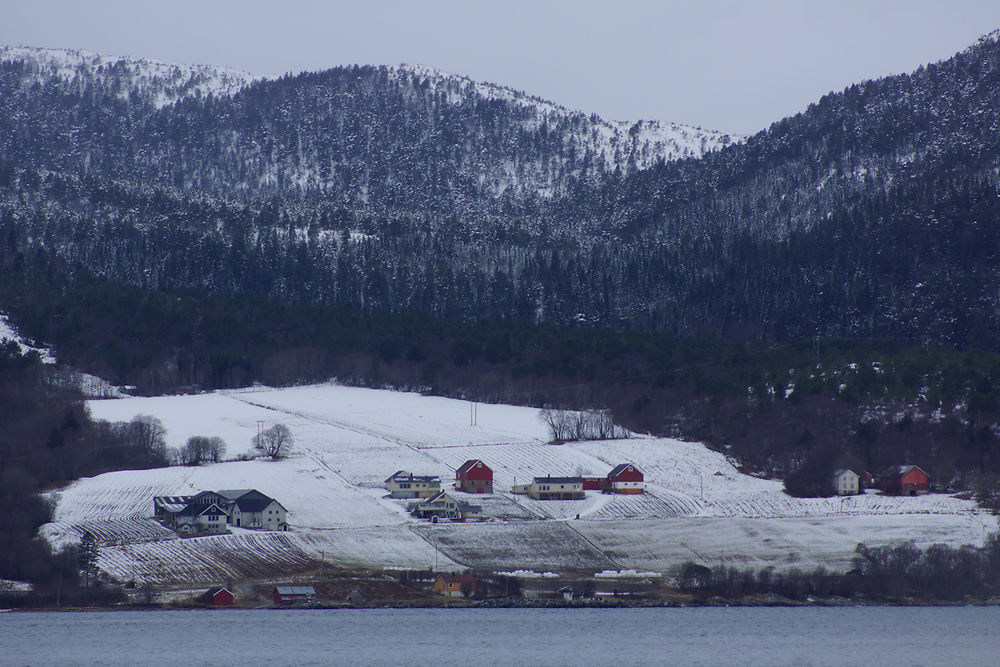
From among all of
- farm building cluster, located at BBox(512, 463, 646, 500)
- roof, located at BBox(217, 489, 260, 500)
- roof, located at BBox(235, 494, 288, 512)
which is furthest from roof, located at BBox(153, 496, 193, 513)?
farm building cluster, located at BBox(512, 463, 646, 500)

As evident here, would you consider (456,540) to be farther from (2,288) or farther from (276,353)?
(2,288)

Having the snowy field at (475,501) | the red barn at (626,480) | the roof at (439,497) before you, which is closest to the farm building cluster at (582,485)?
the red barn at (626,480)

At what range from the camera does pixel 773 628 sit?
6116 centimetres

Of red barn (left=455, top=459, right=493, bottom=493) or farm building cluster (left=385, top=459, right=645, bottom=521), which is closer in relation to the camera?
farm building cluster (left=385, top=459, right=645, bottom=521)

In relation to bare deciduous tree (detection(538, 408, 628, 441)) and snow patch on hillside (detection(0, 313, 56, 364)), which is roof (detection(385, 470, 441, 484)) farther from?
snow patch on hillside (detection(0, 313, 56, 364))

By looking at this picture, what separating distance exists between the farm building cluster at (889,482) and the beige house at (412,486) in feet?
86.1

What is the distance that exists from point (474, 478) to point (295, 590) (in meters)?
25.6

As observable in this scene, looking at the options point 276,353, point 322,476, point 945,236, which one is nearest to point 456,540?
point 322,476

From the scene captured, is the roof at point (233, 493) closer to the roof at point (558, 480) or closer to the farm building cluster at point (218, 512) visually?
the farm building cluster at point (218, 512)

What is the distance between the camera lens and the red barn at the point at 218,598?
216 ft

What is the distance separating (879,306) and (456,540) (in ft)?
309

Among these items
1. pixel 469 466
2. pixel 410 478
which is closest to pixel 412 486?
pixel 410 478

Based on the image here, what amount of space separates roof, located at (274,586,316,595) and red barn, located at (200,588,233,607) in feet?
8.29

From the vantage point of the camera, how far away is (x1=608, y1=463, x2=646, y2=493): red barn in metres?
93.3
